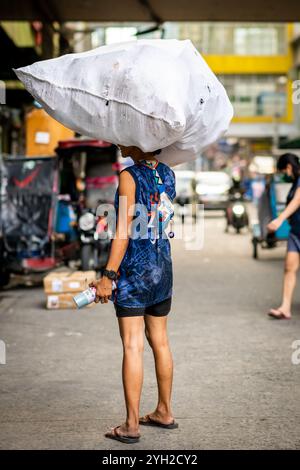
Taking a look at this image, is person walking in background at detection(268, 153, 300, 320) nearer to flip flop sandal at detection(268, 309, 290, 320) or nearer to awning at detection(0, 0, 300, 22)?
flip flop sandal at detection(268, 309, 290, 320)

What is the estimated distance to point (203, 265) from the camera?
55.4 feet

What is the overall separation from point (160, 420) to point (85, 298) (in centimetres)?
100

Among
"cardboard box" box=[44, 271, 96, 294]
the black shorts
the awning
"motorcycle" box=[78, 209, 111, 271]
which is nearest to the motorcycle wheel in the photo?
"motorcycle" box=[78, 209, 111, 271]

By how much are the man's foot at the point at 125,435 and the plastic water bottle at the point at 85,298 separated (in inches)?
30.9

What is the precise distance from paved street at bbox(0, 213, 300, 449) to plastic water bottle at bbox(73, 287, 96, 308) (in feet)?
2.69

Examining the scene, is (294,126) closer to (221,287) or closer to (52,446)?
(221,287)

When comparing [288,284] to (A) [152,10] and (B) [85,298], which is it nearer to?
(B) [85,298]

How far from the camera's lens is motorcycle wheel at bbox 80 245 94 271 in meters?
13.5

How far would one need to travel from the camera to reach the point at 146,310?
18.0ft

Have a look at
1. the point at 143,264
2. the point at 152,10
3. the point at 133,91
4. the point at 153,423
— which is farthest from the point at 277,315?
the point at 152,10

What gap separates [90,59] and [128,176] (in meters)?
0.74

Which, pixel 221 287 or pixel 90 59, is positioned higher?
pixel 90 59

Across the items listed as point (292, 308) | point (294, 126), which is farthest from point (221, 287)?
point (294, 126)

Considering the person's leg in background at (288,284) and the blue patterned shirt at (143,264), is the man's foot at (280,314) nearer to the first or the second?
the person's leg in background at (288,284)
